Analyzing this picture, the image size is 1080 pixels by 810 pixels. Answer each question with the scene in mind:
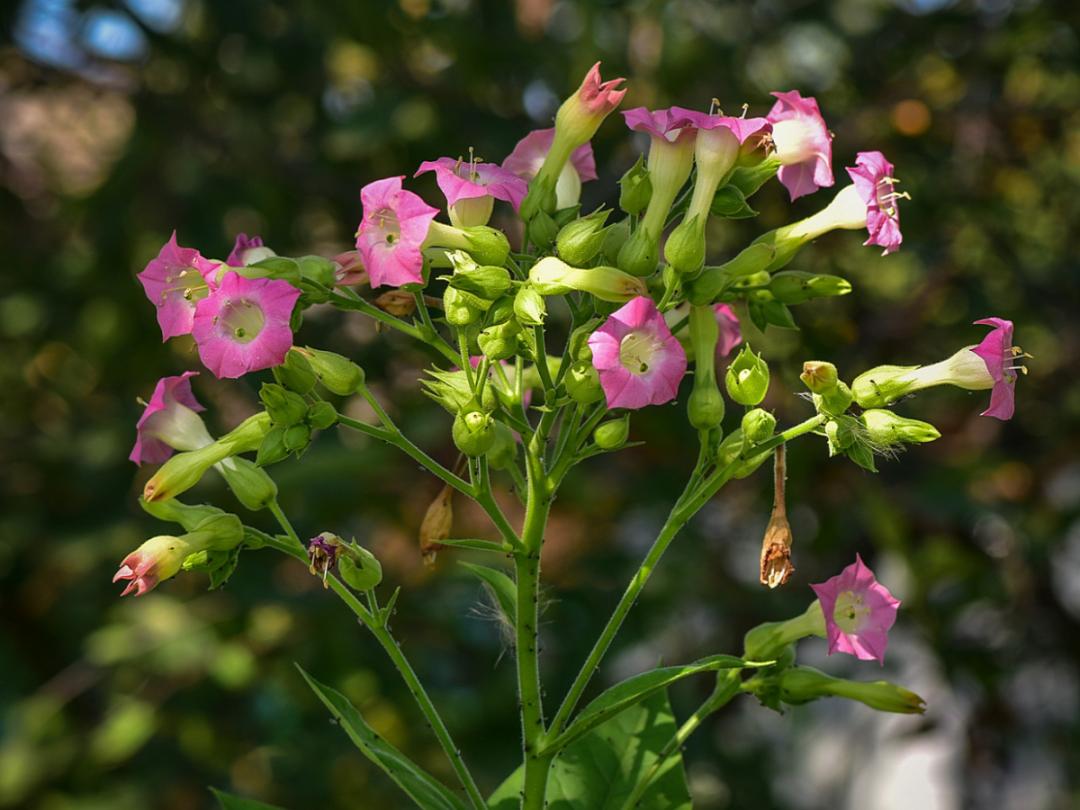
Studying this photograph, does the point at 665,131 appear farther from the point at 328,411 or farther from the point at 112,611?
the point at 112,611

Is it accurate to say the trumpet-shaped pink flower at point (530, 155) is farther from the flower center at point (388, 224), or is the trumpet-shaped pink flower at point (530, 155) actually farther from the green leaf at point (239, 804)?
the green leaf at point (239, 804)

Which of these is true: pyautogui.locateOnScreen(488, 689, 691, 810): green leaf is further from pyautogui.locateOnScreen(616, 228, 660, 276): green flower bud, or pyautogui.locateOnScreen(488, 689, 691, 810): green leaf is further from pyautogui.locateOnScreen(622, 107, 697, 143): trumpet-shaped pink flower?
pyautogui.locateOnScreen(622, 107, 697, 143): trumpet-shaped pink flower

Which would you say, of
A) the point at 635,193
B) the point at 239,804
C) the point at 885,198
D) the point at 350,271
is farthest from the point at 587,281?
the point at 239,804

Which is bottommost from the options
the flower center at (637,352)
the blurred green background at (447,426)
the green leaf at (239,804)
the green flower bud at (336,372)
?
the blurred green background at (447,426)

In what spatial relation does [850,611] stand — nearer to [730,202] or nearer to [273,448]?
[730,202]

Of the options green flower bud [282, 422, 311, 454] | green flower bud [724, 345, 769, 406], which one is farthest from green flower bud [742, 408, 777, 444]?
green flower bud [282, 422, 311, 454]

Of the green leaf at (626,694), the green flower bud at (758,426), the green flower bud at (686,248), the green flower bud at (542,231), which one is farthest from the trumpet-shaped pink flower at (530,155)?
the green leaf at (626,694)

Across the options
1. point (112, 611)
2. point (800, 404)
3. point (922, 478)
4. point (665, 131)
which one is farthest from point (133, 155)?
point (665, 131)
